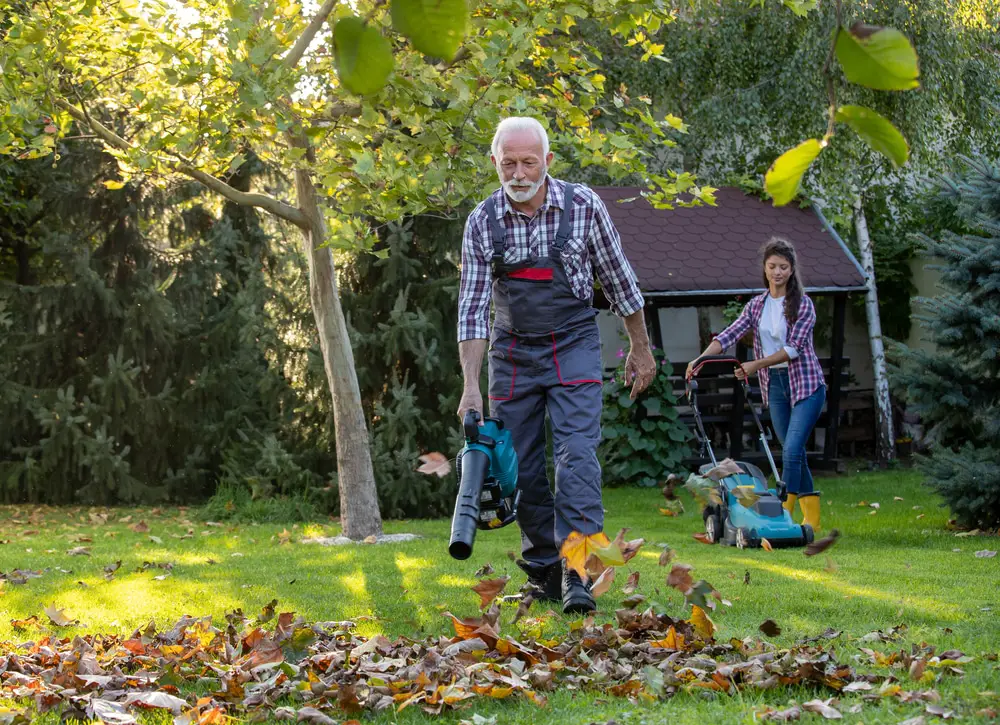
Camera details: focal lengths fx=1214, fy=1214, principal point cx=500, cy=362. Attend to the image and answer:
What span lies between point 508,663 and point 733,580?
7.80 feet

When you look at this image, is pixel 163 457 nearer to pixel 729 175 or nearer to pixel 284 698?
pixel 729 175

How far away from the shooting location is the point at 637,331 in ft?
16.1

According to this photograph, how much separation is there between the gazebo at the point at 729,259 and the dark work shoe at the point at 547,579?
8321mm

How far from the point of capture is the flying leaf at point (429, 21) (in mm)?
1082

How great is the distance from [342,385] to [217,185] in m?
1.67

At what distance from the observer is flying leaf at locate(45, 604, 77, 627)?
15.8 feet

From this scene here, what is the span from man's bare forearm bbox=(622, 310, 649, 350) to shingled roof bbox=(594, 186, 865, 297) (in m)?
8.37

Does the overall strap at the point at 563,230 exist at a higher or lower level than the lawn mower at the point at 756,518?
higher

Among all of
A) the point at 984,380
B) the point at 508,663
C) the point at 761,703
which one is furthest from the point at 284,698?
the point at 984,380

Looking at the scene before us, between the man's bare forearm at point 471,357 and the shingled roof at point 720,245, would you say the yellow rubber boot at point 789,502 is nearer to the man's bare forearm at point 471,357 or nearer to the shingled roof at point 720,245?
the man's bare forearm at point 471,357

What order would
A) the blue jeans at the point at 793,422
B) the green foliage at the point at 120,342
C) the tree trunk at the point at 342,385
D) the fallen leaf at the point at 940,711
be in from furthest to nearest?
the green foliage at the point at 120,342
the tree trunk at the point at 342,385
the blue jeans at the point at 793,422
the fallen leaf at the point at 940,711

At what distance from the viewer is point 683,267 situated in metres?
13.9

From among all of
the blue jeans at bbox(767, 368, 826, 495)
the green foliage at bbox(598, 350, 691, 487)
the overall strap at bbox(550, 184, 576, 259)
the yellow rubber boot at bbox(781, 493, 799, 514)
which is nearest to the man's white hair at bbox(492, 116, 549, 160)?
the overall strap at bbox(550, 184, 576, 259)

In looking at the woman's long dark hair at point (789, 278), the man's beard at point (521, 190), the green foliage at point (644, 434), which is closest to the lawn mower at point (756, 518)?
the woman's long dark hair at point (789, 278)
